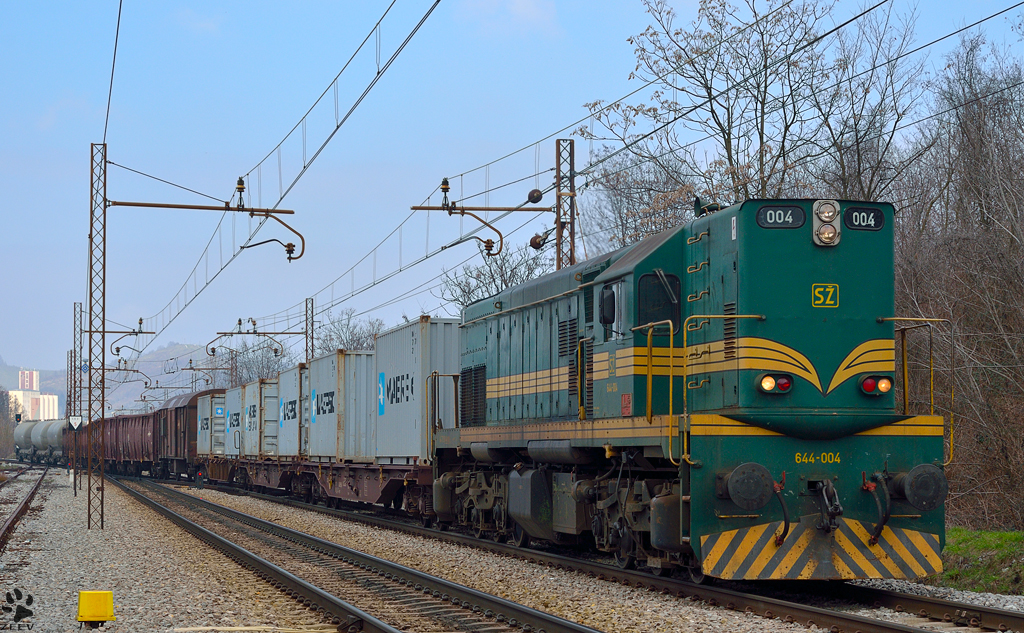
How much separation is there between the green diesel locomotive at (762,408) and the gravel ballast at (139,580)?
11.7ft

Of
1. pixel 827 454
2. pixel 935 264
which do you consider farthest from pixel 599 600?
pixel 935 264

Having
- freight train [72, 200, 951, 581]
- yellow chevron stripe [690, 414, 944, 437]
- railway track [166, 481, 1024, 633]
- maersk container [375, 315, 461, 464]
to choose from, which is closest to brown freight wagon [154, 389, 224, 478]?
maersk container [375, 315, 461, 464]

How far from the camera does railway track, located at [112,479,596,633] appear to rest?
8.55m

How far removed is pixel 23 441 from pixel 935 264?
73220 mm

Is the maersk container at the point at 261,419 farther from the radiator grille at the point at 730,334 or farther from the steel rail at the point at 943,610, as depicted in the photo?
the steel rail at the point at 943,610

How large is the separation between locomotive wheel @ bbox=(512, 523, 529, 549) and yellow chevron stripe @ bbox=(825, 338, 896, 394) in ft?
19.3

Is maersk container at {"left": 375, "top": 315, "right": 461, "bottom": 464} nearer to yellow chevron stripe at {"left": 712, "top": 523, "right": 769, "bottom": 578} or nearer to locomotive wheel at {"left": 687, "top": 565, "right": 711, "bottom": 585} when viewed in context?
locomotive wheel at {"left": 687, "top": 565, "right": 711, "bottom": 585}

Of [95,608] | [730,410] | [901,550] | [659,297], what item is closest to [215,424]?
[659,297]

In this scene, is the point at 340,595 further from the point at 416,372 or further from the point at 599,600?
the point at 416,372

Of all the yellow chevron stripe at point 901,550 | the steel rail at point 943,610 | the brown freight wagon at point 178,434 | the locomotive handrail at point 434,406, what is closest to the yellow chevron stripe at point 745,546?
the yellow chevron stripe at point 901,550

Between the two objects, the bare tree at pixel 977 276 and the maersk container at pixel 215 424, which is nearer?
the bare tree at pixel 977 276

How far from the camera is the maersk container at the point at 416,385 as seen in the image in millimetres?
17906

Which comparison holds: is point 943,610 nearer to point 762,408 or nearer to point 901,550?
point 901,550

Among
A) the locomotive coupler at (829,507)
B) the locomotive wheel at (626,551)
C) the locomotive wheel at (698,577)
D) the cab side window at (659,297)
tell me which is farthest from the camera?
the locomotive wheel at (626,551)
